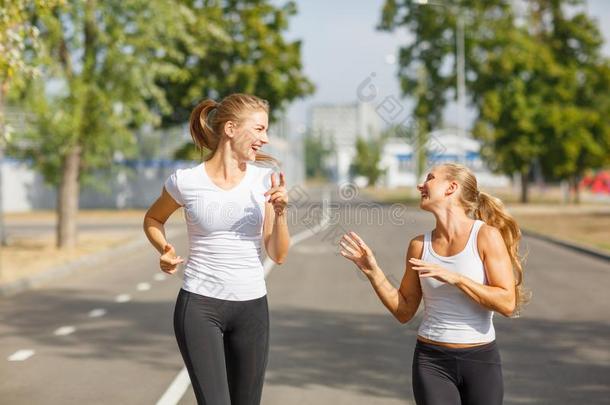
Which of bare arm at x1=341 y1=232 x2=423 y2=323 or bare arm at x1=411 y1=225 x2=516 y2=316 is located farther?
bare arm at x1=341 y1=232 x2=423 y2=323

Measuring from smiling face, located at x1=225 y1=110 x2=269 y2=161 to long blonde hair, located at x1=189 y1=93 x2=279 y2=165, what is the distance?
2 centimetres

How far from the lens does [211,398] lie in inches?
137

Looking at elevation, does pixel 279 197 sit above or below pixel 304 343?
above

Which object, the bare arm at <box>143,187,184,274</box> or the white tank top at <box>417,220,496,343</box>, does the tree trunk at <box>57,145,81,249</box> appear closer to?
the bare arm at <box>143,187,184,274</box>

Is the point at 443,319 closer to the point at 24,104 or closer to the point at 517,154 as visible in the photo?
the point at 24,104

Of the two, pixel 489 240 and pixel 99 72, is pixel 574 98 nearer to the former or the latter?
pixel 99 72

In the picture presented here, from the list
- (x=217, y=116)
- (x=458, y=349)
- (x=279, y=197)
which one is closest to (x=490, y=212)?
(x=458, y=349)

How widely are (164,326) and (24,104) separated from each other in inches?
382

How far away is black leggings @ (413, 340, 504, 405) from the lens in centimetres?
330

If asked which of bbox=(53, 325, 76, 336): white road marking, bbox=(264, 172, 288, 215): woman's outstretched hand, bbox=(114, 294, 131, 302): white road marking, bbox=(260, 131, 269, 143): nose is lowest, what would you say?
bbox=(114, 294, 131, 302): white road marking

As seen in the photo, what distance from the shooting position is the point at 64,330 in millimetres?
9031

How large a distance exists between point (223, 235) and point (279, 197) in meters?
0.30

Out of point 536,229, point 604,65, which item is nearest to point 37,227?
point 536,229

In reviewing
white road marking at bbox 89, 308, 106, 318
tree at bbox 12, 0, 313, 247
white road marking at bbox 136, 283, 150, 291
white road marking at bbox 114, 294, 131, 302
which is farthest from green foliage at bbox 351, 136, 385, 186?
white road marking at bbox 89, 308, 106, 318
